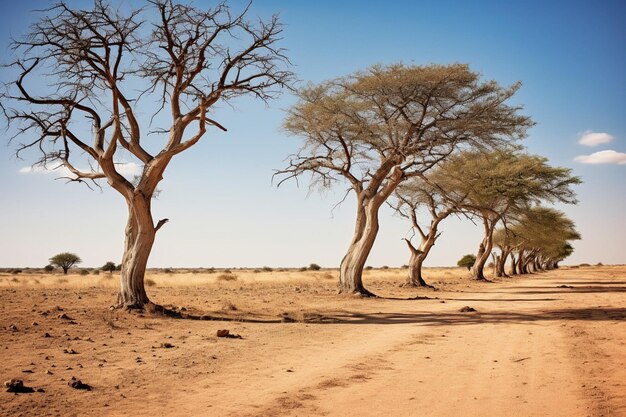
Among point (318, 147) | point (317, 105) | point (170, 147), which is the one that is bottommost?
point (170, 147)

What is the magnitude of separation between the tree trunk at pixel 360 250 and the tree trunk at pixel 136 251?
942cm

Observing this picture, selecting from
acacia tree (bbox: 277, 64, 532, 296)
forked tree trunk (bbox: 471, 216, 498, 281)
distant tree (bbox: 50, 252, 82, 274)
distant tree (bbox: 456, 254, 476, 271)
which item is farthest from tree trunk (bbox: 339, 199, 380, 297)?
distant tree (bbox: 456, 254, 476, 271)

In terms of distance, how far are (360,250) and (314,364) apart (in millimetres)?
13407

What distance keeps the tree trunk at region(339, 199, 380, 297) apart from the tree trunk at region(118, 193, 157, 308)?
9.42 metres

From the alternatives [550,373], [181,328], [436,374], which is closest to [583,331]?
[550,373]

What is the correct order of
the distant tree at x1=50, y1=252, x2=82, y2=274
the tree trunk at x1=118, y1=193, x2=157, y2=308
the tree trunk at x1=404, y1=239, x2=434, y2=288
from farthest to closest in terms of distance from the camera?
1. the distant tree at x1=50, y1=252, x2=82, y2=274
2. the tree trunk at x1=404, y1=239, x2=434, y2=288
3. the tree trunk at x1=118, y1=193, x2=157, y2=308

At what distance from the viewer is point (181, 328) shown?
10.7 metres

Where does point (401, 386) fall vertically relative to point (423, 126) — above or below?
below

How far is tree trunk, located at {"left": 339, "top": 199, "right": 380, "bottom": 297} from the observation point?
20.3 m

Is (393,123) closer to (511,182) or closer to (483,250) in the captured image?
(511,182)

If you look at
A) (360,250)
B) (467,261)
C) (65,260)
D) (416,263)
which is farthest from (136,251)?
(467,261)

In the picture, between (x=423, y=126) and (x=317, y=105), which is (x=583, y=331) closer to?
(x=423, y=126)

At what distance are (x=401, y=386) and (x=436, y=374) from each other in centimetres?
83

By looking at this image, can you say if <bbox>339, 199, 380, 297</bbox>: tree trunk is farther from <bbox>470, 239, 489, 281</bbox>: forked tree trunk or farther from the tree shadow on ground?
<bbox>470, 239, 489, 281</bbox>: forked tree trunk
